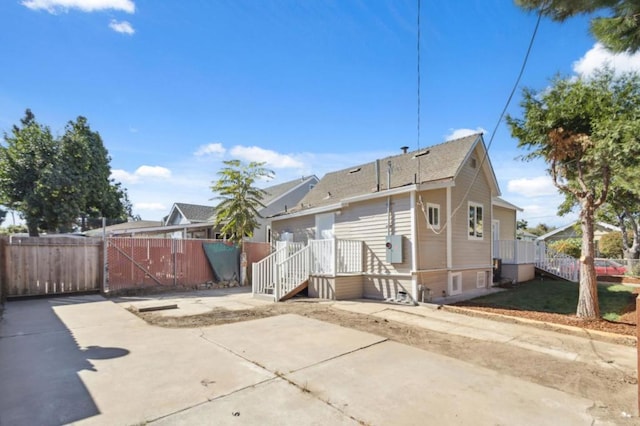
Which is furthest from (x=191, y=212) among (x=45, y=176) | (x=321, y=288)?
(x=321, y=288)

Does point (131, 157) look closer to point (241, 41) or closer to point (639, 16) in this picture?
point (241, 41)

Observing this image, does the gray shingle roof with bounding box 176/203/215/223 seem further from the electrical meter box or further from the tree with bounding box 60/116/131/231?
the electrical meter box

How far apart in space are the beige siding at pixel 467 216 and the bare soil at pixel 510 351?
297cm

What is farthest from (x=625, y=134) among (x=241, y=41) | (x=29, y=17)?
(x=29, y=17)

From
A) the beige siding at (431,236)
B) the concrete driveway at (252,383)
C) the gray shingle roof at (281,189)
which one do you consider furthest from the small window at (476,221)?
the gray shingle roof at (281,189)

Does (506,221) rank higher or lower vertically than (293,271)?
higher

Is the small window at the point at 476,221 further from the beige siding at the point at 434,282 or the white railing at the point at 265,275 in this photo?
the white railing at the point at 265,275

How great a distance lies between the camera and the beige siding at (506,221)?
50.7 feet

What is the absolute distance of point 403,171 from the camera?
1181 centimetres

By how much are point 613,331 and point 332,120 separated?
1084cm

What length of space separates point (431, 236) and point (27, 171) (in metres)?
22.7

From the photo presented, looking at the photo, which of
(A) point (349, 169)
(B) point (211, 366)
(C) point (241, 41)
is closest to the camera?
(B) point (211, 366)

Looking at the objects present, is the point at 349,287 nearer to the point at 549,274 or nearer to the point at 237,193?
the point at 237,193

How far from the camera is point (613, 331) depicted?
6.23 m
